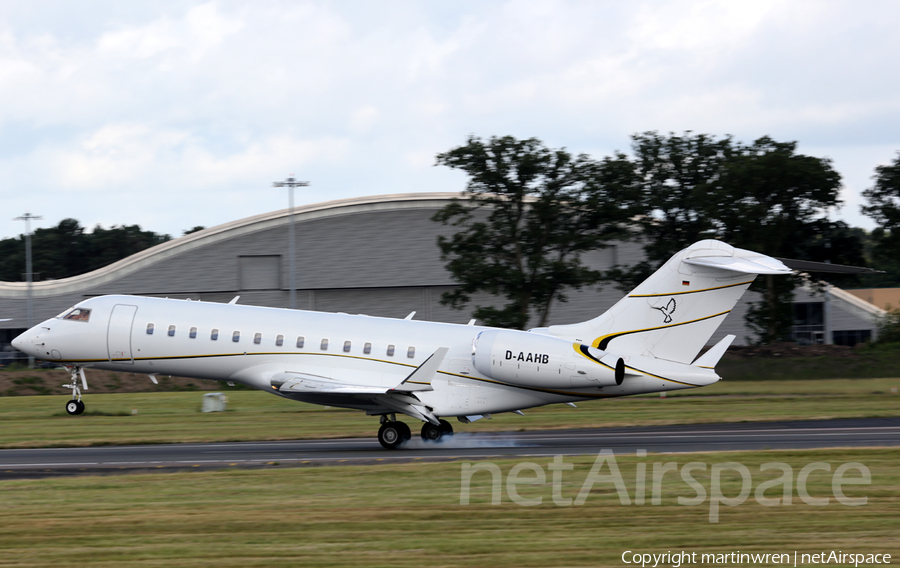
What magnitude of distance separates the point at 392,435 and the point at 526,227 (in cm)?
2814

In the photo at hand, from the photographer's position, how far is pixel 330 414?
27.0 meters

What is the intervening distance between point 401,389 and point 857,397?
60.9ft

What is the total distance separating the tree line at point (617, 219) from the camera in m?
44.4

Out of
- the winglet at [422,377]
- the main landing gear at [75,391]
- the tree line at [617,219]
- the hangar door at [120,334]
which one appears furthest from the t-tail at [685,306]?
the tree line at [617,219]

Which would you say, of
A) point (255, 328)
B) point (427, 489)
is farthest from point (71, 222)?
point (427, 489)

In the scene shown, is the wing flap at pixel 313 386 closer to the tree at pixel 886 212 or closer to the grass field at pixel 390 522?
the grass field at pixel 390 522

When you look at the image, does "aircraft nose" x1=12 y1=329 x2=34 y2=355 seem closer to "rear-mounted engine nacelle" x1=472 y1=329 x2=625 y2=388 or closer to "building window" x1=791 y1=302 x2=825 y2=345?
"rear-mounted engine nacelle" x1=472 y1=329 x2=625 y2=388

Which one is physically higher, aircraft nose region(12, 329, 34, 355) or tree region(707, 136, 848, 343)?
tree region(707, 136, 848, 343)

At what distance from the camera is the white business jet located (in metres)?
18.5

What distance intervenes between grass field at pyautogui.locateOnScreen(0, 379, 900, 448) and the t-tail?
5252 mm

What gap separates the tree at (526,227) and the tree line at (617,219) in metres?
0.05

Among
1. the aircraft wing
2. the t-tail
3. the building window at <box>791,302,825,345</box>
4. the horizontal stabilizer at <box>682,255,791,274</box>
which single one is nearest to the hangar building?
the building window at <box>791,302,825,345</box>

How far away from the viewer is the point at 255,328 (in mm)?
20156

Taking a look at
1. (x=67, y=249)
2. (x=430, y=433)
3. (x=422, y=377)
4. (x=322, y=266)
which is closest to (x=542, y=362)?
(x=422, y=377)
